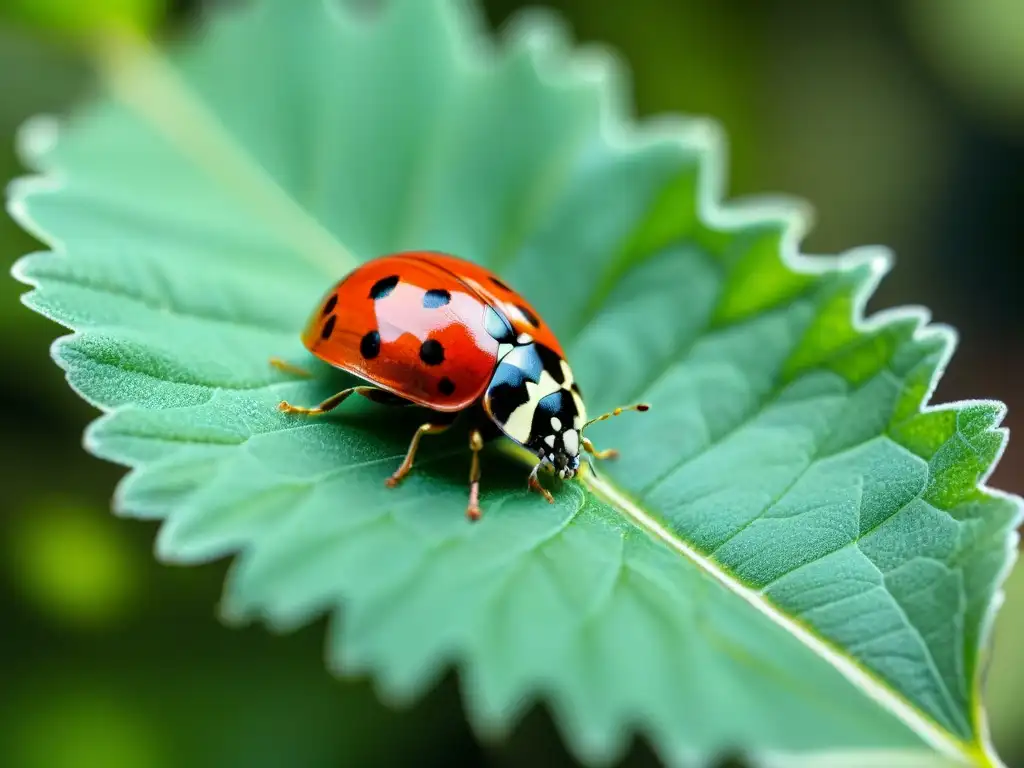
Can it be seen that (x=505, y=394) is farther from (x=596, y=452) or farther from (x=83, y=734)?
(x=83, y=734)

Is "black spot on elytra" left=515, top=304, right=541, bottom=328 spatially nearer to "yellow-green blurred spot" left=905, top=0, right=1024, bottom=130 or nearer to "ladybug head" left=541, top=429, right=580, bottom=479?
"ladybug head" left=541, top=429, right=580, bottom=479

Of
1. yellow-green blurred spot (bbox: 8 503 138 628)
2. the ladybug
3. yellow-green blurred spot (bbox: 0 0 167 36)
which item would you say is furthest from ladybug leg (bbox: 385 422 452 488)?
yellow-green blurred spot (bbox: 0 0 167 36)

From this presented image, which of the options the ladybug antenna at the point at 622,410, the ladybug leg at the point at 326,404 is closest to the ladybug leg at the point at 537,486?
the ladybug antenna at the point at 622,410

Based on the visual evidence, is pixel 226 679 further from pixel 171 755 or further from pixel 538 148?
pixel 538 148

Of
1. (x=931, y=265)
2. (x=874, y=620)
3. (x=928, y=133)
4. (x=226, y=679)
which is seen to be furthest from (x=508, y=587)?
(x=928, y=133)

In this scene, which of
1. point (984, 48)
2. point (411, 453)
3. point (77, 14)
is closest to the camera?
point (411, 453)

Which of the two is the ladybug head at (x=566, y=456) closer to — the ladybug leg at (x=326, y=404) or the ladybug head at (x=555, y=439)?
the ladybug head at (x=555, y=439)

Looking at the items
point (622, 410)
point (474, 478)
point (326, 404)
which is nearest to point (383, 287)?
point (326, 404)

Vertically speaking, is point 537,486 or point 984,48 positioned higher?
point 984,48
